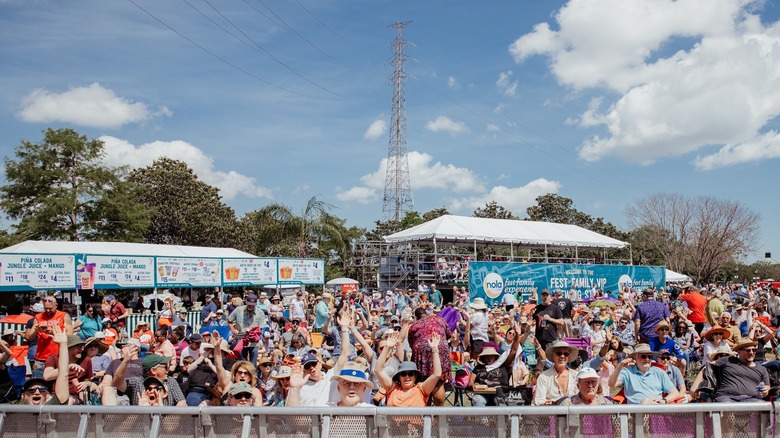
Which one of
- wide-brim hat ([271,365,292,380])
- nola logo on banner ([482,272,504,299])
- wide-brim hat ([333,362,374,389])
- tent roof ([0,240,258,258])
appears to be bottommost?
nola logo on banner ([482,272,504,299])

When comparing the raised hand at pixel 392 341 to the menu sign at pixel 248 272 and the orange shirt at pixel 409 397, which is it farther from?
the menu sign at pixel 248 272

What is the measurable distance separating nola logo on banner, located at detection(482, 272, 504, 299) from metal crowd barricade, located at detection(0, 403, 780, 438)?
63.4ft

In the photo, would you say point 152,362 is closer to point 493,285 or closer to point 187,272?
point 187,272

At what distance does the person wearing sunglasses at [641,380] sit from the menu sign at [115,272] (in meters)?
16.6

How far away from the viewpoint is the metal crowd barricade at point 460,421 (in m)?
4.23

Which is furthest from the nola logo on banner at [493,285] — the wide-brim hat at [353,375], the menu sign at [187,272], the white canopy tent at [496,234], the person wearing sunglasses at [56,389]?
the person wearing sunglasses at [56,389]

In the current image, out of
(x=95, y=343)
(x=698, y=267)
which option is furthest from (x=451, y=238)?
(x=698, y=267)

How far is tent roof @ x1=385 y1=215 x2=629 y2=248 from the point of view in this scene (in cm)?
2969

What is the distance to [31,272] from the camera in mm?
17844

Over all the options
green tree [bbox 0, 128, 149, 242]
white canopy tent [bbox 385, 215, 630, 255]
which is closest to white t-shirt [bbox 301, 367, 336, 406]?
white canopy tent [bbox 385, 215, 630, 255]

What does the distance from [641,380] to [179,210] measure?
159 feet

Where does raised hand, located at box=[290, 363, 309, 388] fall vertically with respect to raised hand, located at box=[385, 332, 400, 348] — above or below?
below

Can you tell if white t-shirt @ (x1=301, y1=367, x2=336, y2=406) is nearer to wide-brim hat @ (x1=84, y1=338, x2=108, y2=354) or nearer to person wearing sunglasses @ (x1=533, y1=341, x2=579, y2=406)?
person wearing sunglasses @ (x1=533, y1=341, x2=579, y2=406)

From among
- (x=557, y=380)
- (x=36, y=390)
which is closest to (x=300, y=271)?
(x=557, y=380)
